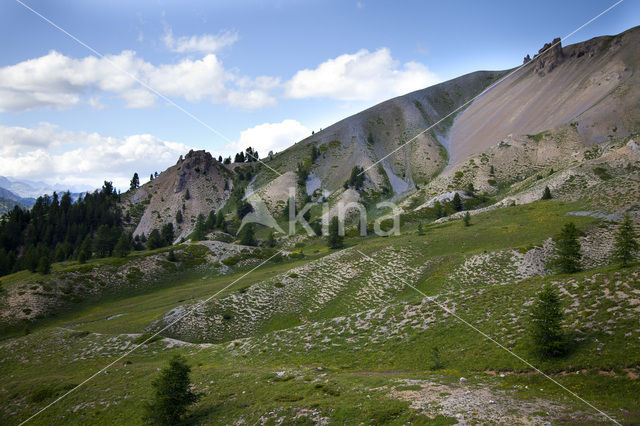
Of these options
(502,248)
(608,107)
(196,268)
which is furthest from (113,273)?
(608,107)

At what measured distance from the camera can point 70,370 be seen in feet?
117

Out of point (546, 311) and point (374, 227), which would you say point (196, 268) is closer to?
point (374, 227)

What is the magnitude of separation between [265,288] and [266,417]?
36.5 m

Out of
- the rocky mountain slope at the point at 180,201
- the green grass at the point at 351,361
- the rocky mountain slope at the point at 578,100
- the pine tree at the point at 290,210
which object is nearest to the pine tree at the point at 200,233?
the rocky mountain slope at the point at 180,201

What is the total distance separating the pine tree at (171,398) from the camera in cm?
2088

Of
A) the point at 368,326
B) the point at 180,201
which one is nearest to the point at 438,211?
the point at 368,326

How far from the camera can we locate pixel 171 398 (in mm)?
21328

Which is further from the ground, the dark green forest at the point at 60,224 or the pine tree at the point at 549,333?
the dark green forest at the point at 60,224

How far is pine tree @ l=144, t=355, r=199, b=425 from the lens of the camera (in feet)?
68.5

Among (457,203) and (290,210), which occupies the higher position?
(290,210)

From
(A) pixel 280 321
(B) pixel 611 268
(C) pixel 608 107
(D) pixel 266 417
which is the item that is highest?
(C) pixel 608 107

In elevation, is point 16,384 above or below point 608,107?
below

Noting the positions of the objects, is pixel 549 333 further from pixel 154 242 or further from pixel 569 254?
pixel 154 242

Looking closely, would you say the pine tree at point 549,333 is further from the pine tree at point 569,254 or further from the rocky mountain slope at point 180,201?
the rocky mountain slope at point 180,201
